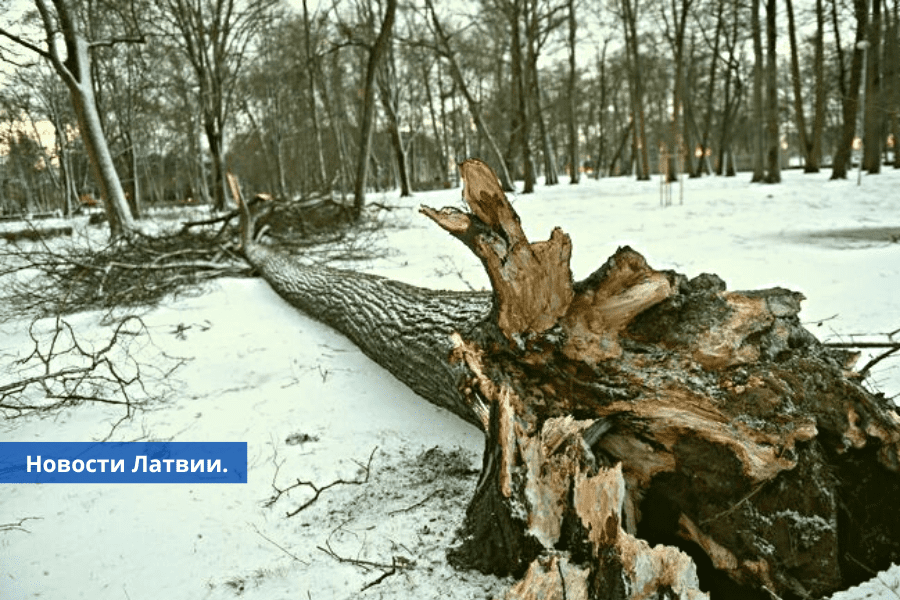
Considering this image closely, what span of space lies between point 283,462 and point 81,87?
31.4 ft

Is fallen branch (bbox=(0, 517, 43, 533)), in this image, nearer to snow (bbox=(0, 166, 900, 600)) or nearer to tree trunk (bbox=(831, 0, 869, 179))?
snow (bbox=(0, 166, 900, 600))

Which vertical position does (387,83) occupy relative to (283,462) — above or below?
above

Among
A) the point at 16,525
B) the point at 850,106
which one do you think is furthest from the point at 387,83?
the point at 16,525

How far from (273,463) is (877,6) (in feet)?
73.5

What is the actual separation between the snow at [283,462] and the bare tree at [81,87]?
484 cm

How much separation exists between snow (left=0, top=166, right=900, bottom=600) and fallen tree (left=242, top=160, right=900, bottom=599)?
0.73 ft

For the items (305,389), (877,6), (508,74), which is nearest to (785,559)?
(305,389)

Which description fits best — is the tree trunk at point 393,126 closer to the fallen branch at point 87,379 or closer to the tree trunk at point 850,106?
the tree trunk at point 850,106

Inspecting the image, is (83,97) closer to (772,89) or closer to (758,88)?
(772,89)

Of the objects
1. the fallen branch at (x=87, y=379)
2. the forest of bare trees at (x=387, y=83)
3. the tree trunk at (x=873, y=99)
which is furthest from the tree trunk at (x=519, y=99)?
the fallen branch at (x=87, y=379)

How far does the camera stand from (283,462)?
257 centimetres

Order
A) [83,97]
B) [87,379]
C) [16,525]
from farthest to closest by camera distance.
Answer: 1. [83,97]
2. [87,379]
3. [16,525]

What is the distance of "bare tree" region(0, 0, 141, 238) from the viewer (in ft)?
29.2

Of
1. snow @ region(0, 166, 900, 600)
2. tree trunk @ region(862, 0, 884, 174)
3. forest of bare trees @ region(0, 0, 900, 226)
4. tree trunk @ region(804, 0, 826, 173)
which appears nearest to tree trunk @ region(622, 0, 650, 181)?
forest of bare trees @ region(0, 0, 900, 226)
